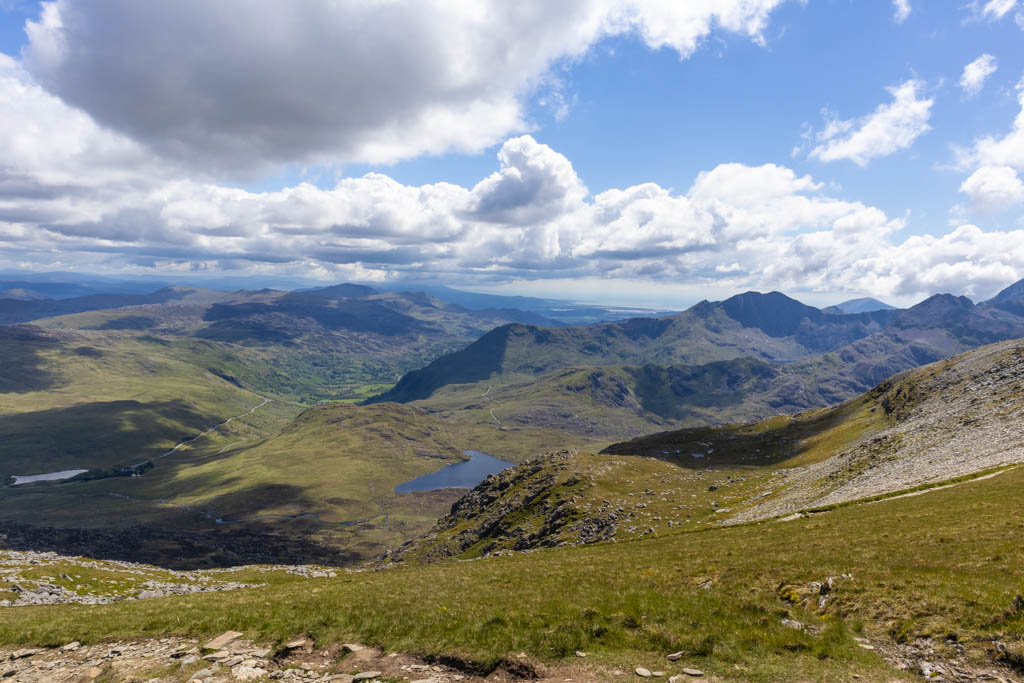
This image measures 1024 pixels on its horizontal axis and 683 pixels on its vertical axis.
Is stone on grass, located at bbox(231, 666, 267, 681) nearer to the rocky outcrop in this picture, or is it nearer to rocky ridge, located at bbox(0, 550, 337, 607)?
rocky ridge, located at bbox(0, 550, 337, 607)

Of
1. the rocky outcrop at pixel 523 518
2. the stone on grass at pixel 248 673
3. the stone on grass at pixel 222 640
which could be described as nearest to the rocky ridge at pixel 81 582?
the stone on grass at pixel 222 640

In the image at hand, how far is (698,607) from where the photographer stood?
2217cm

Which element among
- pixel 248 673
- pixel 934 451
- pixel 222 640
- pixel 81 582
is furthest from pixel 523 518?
pixel 248 673

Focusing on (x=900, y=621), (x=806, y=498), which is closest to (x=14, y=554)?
(x=900, y=621)

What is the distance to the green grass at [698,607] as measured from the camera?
56.5ft

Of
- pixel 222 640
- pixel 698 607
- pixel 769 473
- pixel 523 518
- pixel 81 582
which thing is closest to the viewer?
pixel 222 640

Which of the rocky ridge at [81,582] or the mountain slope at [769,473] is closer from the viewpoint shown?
the rocky ridge at [81,582]

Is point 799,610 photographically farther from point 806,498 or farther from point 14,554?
point 14,554

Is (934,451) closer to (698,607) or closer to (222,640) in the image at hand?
(698,607)

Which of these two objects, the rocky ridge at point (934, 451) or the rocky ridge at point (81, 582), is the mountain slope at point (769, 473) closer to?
the rocky ridge at point (934, 451)

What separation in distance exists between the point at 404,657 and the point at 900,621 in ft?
66.3

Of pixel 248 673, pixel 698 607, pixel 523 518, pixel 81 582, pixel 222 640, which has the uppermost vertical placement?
pixel 698 607

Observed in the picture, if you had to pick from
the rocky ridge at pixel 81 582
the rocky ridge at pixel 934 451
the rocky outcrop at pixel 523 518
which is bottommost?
the rocky outcrop at pixel 523 518

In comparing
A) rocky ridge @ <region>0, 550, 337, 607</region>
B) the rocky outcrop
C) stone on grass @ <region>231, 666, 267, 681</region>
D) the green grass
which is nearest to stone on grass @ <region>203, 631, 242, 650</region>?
the green grass
